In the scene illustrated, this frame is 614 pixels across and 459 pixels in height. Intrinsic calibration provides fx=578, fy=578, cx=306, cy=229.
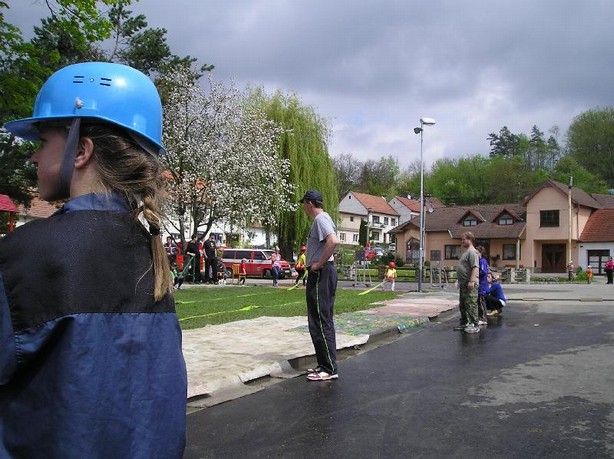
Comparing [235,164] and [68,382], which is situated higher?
[235,164]

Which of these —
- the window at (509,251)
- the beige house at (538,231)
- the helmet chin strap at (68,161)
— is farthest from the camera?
the window at (509,251)

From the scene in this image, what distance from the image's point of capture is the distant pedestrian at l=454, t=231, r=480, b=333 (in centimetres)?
1125

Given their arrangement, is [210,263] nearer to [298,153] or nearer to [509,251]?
[298,153]

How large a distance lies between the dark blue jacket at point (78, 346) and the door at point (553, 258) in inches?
2347

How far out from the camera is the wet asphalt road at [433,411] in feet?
14.4

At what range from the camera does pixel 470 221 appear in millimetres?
63969

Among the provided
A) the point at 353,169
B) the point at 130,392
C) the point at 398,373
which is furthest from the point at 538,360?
the point at 353,169

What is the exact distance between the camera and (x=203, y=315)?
12430 mm

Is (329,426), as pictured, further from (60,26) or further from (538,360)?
(60,26)

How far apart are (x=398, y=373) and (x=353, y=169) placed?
9360cm

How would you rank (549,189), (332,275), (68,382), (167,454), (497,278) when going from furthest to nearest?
(549,189) → (497,278) → (332,275) → (167,454) → (68,382)

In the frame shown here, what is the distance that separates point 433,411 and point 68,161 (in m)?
4.68

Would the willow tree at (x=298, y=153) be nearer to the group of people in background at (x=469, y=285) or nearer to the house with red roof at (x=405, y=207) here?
the group of people in background at (x=469, y=285)

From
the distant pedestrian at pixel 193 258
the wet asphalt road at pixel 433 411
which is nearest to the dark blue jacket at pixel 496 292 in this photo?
the wet asphalt road at pixel 433 411
